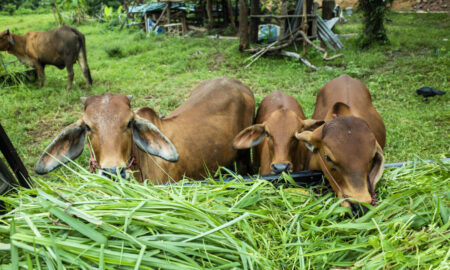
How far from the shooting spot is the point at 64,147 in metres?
2.77

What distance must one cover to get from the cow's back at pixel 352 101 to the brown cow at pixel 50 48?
7080 mm

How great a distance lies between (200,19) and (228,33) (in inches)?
149

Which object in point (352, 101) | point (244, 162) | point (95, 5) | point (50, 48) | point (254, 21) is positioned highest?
point (95, 5)

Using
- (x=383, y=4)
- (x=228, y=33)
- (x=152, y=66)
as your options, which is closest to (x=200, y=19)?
(x=228, y=33)

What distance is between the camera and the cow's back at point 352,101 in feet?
12.5

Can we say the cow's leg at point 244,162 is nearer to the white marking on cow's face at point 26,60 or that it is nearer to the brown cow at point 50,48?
the brown cow at point 50,48

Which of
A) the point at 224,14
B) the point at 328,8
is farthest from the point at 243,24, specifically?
the point at 224,14

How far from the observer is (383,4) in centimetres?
1084

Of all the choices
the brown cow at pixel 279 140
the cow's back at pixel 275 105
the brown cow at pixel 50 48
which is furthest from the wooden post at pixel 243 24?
the brown cow at pixel 279 140

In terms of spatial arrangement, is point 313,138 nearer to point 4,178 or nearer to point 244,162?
point 244,162

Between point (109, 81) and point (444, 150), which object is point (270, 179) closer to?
point (444, 150)

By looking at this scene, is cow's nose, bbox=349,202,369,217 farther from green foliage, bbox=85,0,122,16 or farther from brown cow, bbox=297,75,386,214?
green foliage, bbox=85,0,122,16

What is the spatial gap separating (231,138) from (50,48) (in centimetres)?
763

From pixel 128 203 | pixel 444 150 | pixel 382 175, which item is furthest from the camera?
pixel 444 150
